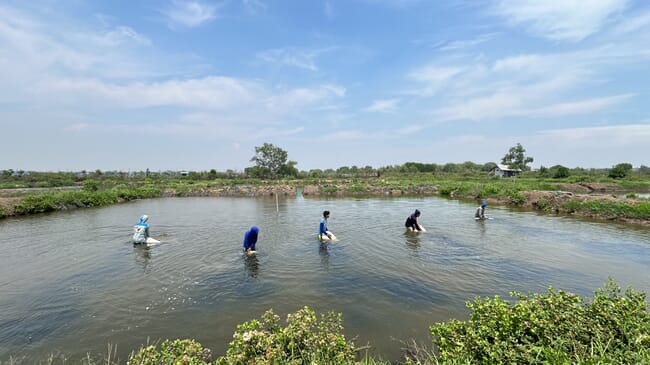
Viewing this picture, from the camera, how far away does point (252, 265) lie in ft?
34.3

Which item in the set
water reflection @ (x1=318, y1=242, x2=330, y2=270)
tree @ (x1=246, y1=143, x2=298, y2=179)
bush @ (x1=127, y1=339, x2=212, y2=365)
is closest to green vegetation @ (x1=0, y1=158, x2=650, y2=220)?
tree @ (x1=246, y1=143, x2=298, y2=179)

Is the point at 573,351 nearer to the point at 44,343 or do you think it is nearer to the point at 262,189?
the point at 44,343

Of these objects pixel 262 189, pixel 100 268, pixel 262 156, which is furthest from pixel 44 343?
pixel 262 156

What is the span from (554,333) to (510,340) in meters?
0.67

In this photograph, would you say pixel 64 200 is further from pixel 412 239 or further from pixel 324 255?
pixel 412 239

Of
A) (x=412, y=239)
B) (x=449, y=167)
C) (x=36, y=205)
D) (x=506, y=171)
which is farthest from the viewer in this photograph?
(x=449, y=167)

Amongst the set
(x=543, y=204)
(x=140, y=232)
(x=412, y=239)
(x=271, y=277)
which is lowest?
(x=271, y=277)

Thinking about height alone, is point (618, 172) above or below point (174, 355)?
above

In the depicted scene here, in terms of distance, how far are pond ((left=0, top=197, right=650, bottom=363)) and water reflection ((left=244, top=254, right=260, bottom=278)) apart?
8 cm

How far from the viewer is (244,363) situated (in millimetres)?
3758

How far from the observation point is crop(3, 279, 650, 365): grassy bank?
354 cm

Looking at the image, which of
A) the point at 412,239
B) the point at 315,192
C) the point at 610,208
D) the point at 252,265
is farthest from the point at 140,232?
the point at 610,208

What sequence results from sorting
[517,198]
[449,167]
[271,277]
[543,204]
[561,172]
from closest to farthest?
[271,277] → [543,204] → [517,198] → [561,172] → [449,167]

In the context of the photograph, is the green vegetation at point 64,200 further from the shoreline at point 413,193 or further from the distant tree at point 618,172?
the distant tree at point 618,172
